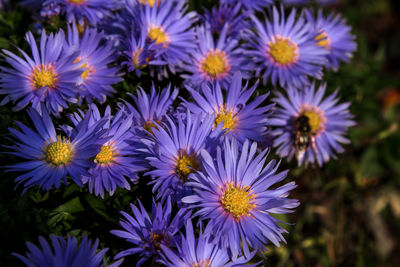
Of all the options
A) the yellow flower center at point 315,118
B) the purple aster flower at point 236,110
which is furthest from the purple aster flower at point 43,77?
the yellow flower center at point 315,118

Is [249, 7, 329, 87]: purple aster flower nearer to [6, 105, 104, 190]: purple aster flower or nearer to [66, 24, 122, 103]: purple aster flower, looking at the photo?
[66, 24, 122, 103]: purple aster flower

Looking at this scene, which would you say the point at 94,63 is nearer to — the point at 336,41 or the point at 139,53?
the point at 139,53

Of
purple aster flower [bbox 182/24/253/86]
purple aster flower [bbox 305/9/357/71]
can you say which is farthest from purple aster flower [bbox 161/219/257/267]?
purple aster flower [bbox 305/9/357/71]

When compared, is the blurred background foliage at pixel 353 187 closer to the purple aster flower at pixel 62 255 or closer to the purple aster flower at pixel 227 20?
the purple aster flower at pixel 227 20

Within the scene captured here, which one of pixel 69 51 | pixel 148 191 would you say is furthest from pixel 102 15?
pixel 148 191

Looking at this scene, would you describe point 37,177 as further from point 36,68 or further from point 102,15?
point 102,15
